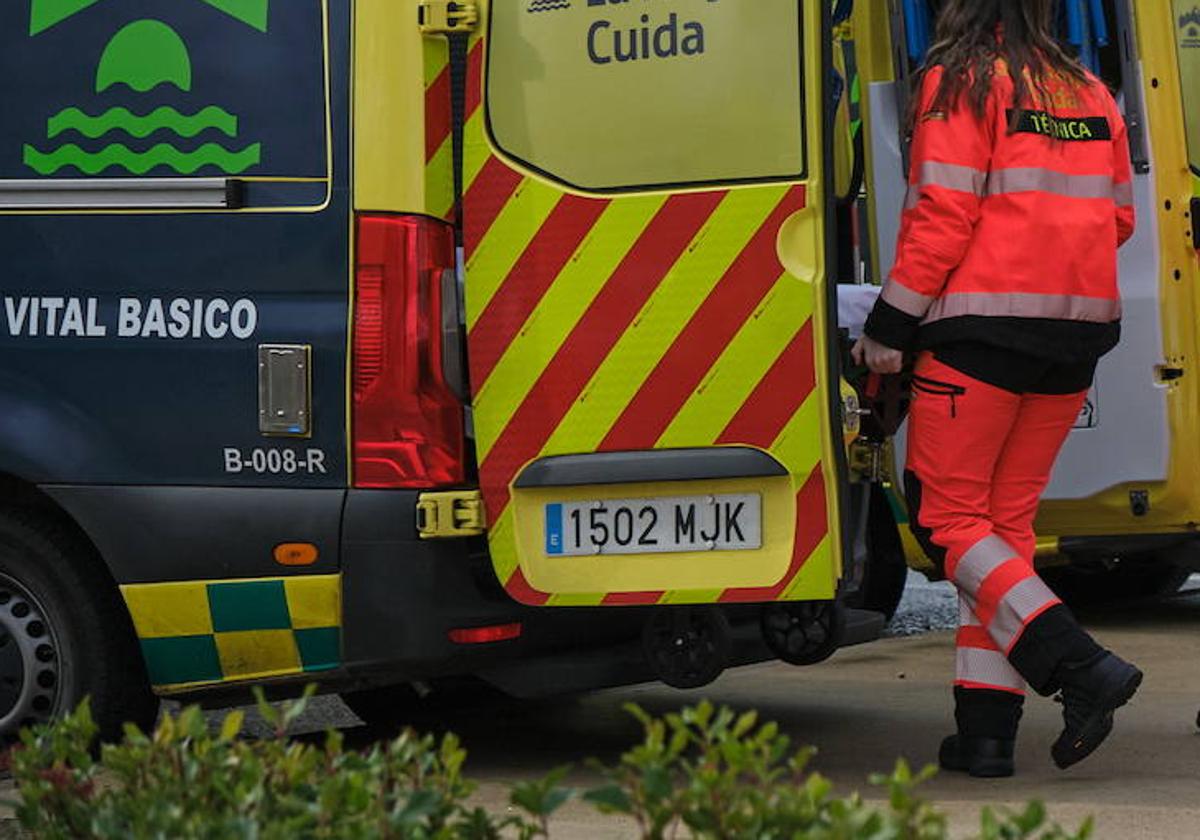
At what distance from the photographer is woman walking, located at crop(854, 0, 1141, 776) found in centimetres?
559

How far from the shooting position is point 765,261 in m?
5.25

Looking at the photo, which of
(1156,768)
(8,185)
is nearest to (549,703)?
(1156,768)

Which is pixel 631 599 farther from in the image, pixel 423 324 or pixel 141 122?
pixel 141 122

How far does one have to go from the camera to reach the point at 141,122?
17.9ft

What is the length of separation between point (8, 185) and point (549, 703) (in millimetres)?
2346

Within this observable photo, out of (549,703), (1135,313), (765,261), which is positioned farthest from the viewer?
(1135,313)

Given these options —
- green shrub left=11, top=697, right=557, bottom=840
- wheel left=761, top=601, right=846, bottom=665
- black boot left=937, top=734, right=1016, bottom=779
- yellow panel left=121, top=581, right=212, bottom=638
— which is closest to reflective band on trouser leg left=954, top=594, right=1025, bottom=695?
black boot left=937, top=734, right=1016, bottom=779

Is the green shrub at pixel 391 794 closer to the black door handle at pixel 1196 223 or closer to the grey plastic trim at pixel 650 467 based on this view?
the grey plastic trim at pixel 650 467

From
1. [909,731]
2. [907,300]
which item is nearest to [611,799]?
[907,300]

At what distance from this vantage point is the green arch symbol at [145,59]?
5.42 metres

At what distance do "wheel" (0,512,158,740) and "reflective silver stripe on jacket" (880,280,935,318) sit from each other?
1.78 meters

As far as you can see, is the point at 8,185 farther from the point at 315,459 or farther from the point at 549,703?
the point at 549,703

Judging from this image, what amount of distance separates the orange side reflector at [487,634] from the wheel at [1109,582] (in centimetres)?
446

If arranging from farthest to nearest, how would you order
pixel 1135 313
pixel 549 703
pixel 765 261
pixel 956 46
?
pixel 1135 313
pixel 549 703
pixel 956 46
pixel 765 261
